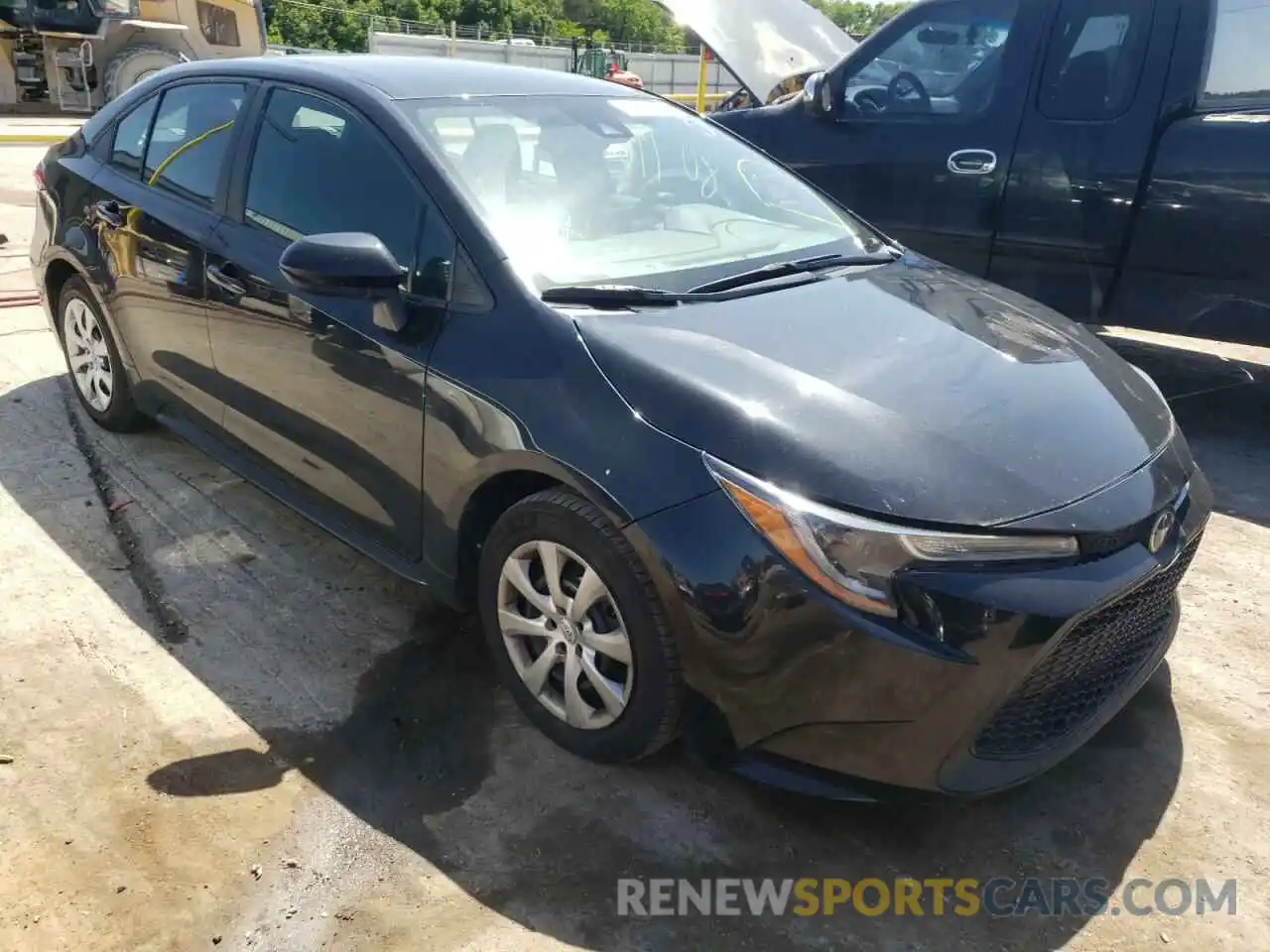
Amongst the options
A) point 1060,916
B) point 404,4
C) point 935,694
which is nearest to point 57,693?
point 935,694

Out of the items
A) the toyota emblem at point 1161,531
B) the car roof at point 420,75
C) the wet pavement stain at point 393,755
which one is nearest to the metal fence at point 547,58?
the car roof at point 420,75

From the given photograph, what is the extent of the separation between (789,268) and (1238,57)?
2.98 m

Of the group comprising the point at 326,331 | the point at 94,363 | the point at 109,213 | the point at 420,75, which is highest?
the point at 420,75

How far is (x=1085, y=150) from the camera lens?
15.7 feet

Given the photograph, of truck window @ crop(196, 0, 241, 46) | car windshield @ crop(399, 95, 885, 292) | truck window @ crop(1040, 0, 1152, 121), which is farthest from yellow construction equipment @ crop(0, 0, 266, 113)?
car windshield @ crop(399, 95, 885, 292)

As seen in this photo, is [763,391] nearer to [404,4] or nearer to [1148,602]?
[1148,602]

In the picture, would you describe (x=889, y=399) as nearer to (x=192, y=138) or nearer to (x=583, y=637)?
(x=583, y=637)

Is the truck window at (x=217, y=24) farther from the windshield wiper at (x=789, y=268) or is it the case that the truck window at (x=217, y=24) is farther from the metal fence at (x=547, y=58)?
the windshield wiper at (x=789, y=268)

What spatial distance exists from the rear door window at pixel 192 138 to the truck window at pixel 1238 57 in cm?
410

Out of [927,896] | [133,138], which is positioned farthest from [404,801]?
[133,138]

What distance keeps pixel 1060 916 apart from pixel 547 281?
1.90 meters

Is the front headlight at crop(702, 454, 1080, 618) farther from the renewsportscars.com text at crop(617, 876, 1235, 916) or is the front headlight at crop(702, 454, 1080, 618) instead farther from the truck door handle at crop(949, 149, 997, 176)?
the truck door handle at crop(949, 149, 997, 176)

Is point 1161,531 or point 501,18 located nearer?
point 1161,531

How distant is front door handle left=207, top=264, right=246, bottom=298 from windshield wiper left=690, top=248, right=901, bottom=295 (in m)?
1.54
